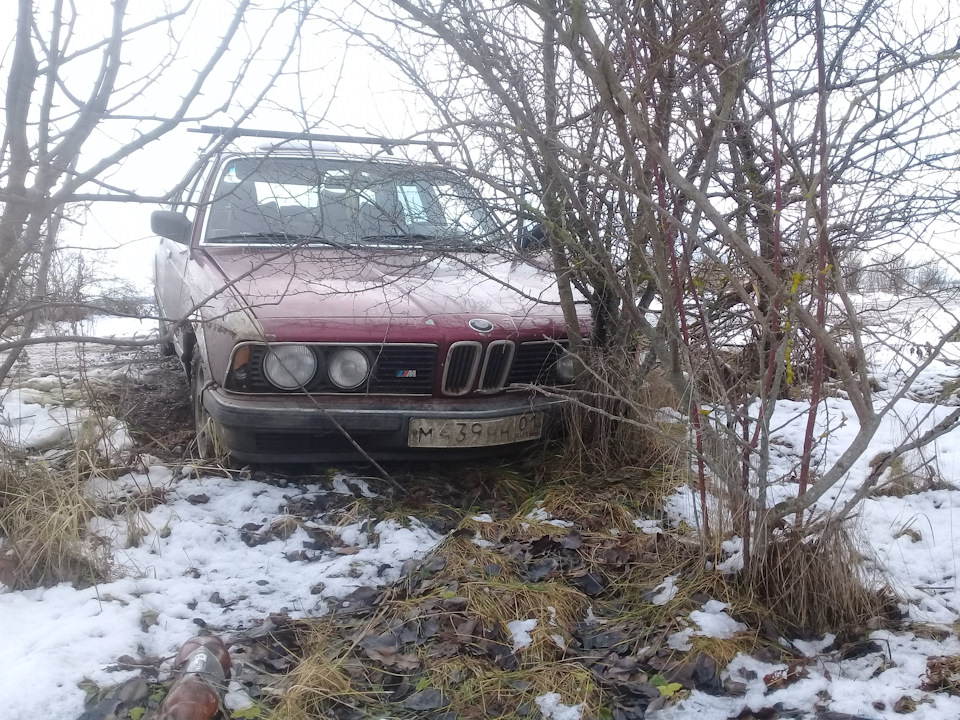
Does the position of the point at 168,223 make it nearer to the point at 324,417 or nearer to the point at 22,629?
the point at 324,417

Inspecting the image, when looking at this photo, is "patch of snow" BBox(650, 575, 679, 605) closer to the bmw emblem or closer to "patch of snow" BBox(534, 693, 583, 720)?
"patch of snow" BBox(534, 693, 583, 720)

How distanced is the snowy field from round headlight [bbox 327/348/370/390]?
521 mm

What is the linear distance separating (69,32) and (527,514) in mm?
2356

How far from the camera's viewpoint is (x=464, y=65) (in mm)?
2922

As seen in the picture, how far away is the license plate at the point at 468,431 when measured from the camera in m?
3.21

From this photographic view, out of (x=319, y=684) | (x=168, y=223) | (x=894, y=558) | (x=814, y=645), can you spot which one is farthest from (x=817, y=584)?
(x=168, y=223)

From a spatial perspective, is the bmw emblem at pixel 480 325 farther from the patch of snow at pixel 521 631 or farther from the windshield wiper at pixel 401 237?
the patch of snow at pixel 521 631

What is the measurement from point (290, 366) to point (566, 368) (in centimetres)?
129

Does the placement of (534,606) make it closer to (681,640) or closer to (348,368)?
(681,640)

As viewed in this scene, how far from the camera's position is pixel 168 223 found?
386 centimetres

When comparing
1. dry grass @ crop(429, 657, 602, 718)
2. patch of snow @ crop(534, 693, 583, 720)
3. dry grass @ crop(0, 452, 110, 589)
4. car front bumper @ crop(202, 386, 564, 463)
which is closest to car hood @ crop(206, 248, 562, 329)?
car front bumper @ crop(202, 386, 564, 463)

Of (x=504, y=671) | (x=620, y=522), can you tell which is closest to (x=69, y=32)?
(x=504, y=671)

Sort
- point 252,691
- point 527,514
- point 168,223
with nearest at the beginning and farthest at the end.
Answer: point 252,691 < point 527,514 < point 168,223

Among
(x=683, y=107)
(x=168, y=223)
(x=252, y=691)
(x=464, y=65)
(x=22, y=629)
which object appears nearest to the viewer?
(x=252, y=691)
